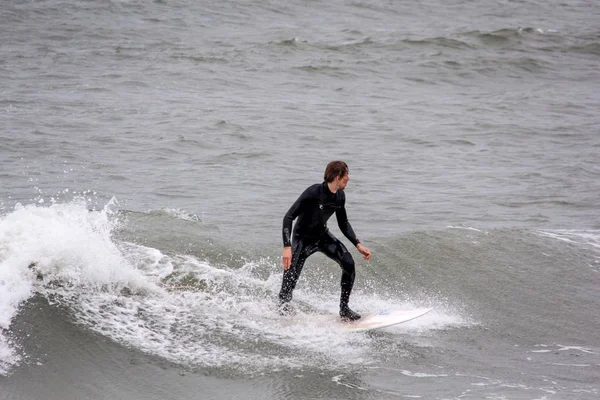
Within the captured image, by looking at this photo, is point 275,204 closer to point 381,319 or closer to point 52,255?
point 381,319

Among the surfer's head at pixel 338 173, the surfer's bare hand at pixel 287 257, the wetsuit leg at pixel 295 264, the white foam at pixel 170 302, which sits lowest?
the white foam at pixel 170 302

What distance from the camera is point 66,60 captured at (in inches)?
973

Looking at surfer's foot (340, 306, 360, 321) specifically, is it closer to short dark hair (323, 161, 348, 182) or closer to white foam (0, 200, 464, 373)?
white foam (0, 200, 464, 373)

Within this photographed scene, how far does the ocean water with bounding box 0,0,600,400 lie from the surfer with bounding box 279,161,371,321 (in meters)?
0.35

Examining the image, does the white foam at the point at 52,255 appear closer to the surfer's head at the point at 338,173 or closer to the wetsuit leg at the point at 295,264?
the wetsuit leg at the point at 295,264

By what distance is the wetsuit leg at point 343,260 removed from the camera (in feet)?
29.8

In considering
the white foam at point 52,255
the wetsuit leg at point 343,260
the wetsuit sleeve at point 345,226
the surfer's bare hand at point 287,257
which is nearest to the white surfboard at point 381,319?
the wetsuit leg at point 343,260

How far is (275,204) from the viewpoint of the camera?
1410 cm

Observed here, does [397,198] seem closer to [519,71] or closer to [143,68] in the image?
[143,68]

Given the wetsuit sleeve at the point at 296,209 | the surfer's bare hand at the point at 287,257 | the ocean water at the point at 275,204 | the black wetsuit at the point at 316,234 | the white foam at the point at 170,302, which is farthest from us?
the black wetsuit at the point at 316,234

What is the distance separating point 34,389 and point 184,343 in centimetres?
167

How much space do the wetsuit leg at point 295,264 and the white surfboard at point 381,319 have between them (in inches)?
29.1

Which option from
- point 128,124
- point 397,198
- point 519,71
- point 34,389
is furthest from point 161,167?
point 519,71

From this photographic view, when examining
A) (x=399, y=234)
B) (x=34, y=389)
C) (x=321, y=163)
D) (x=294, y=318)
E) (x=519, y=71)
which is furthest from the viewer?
(x=519, y=71)
